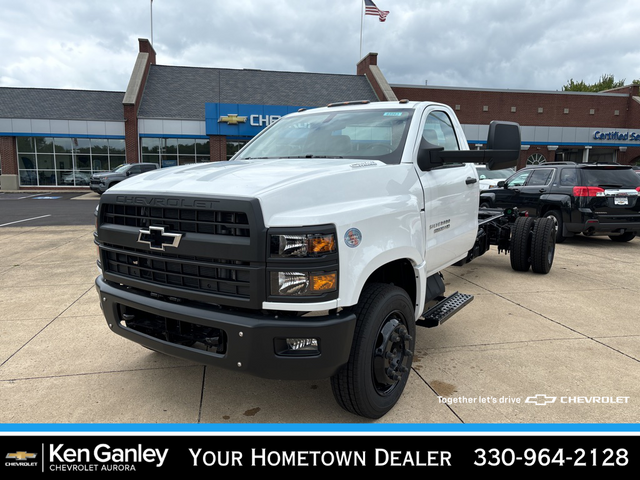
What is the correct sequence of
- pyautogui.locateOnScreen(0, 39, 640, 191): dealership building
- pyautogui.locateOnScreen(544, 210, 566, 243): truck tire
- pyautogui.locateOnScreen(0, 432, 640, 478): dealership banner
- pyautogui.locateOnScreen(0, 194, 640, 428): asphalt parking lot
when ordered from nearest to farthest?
pyautogui.locateOnScreen(0, 432, 640, 478): dealership banner
pyautogui.locateOnScreen(0, 194, 640, 428): asphalt parking lot
pyautogui.locateOnScreen(544, 210, 566, 243): truck tire
pyautogui.locateOnScreen(0, 39, 640, 191): dealership building

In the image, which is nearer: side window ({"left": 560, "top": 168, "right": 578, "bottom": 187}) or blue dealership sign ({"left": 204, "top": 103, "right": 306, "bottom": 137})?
side window ({"left": 560, "top": 168, "right": 578, "bottom": 187})

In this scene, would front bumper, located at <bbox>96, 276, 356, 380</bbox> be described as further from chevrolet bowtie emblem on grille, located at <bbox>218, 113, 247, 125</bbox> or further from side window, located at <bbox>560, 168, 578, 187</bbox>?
chevrolet bowtie emblem on grille, located at <bbox>218, 113, 247, 125</bbox>

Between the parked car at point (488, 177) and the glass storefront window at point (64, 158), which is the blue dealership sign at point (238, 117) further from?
the parked car at point (488, 177)

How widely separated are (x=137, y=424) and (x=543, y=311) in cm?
427

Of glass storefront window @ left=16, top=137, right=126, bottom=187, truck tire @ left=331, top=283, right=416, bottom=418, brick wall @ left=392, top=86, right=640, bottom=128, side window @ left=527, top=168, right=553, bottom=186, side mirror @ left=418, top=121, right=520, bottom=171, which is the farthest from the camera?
brick wall @ left=392, top=86, right=640, bottom=128

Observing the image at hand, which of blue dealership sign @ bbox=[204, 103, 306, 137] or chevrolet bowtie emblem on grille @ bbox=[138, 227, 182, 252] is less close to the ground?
blue dealership sign @ bbox=[204, 103, 306, 137]

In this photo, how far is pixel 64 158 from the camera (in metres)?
29.9

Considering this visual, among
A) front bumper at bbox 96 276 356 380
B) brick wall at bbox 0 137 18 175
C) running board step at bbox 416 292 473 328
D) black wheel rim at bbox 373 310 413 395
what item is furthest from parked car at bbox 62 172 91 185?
→ black wheel rim at bbox 373 310 413 395

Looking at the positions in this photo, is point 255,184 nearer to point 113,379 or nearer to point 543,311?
point 113,379

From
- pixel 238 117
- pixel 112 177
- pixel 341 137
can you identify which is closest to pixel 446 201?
pixel 341 137

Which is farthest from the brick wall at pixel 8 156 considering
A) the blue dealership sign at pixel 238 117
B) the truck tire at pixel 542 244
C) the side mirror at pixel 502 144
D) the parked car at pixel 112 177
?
the side mirror at pixel 502 144

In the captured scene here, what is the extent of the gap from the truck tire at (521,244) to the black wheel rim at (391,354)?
4424mm

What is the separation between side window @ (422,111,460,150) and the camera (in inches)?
150

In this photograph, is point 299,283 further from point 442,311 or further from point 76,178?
point 76,178
